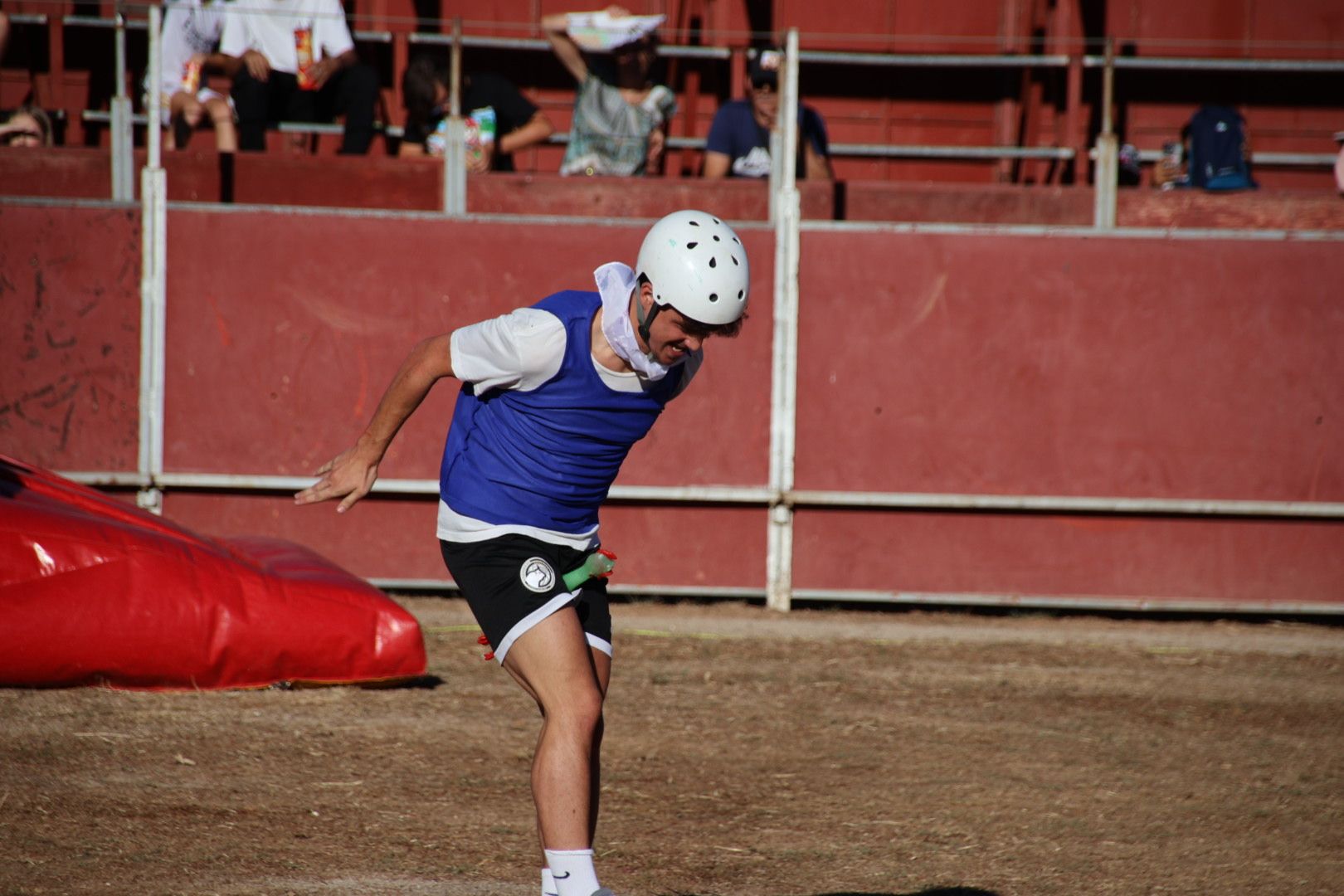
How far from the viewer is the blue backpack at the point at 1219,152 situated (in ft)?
35.3

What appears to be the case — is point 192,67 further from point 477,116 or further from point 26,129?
point 477,116

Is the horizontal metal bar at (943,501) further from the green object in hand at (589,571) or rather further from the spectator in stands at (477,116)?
the green object in hand at (589,571)

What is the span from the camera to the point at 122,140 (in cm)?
945

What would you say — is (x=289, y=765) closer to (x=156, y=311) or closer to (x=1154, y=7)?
(x=156, y=311)

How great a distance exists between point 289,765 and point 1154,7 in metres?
10.9

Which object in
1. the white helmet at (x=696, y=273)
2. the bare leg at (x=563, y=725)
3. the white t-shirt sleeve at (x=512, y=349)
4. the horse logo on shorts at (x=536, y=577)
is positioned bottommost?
the bare leg at (x=563, y=725)

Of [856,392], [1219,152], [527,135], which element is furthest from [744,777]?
[1219,152]

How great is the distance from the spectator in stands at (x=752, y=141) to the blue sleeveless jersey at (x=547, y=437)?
21.2ft

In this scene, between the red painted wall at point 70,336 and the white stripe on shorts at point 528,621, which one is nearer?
the white stripe on shorts at point 528,621

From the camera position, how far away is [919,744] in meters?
6.94

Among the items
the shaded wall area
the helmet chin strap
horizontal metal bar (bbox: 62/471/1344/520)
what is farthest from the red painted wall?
the helmet chin strap

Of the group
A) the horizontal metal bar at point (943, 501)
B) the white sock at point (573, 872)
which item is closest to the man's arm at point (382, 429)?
the white sock at point (573, 872)

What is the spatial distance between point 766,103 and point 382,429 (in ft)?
22.3

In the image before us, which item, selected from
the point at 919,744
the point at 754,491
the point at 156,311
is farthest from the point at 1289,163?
the point at 156,311
